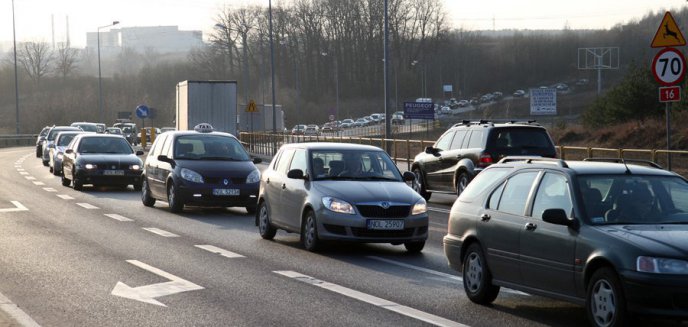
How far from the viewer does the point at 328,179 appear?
50.7ft

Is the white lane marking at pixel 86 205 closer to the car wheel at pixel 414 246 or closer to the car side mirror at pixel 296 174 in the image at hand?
Result: the car side mirror at pixel 296 174

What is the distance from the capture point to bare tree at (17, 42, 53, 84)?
142 m

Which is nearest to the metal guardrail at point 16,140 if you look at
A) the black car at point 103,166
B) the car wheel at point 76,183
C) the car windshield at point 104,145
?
the car windshield at point 104,145

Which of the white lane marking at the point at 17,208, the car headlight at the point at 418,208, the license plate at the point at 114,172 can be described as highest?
the car headlight at the point at 418,208

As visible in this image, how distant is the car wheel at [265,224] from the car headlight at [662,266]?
29.6 feet

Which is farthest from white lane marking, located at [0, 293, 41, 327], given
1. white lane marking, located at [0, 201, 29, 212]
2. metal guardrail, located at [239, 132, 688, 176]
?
metal guardrail, located at [239, 132, 688, 176]

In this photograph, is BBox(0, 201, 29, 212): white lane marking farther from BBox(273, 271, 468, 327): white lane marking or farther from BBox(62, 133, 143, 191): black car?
BBox(273, 271, 468, 327): white lane marking

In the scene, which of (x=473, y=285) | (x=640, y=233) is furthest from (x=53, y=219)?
(x=640, y=233)

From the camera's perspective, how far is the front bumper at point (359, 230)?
14406 mm

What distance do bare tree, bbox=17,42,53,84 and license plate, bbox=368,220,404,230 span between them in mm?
131081

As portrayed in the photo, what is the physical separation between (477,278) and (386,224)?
13.8 ft

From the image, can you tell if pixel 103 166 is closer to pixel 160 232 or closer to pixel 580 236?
pixel 160 232

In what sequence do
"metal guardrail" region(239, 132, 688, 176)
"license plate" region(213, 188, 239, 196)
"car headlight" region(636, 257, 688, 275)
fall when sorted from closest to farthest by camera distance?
"car headlight" region(636, 257, 688, 275) < "license plate" region(213, 188, 239, 196) < "metal guardrail" region(239, 132, 688, 176)

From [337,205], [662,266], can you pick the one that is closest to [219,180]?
[337,205]
